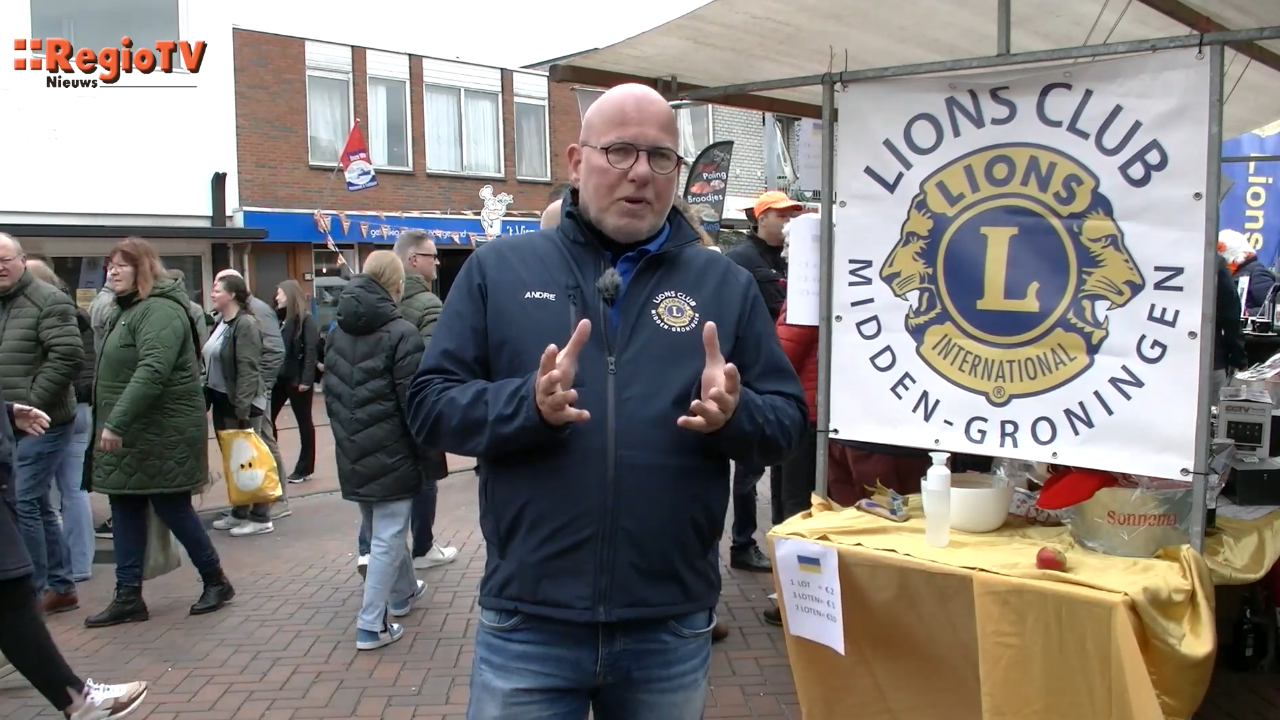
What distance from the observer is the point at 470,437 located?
181 centimetres

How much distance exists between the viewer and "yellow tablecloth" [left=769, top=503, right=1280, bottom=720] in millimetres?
2350

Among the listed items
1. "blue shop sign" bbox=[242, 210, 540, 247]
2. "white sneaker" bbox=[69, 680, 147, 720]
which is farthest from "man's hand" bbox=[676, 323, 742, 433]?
"blue shop sign" bbox=[242, 210, 540, 247]

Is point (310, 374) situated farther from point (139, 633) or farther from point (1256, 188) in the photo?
point (1256, 188)

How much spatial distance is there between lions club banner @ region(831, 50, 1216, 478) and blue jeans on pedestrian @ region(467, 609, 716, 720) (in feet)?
4.19

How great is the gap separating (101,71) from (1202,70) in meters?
14.8

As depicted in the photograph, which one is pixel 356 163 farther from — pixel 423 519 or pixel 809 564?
pixel 809 564

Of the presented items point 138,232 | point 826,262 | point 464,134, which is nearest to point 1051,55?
point 826,262

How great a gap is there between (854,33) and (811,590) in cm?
203

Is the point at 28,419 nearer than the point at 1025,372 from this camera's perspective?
No

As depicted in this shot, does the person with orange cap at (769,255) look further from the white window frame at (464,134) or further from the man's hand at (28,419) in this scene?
the white window frame at (464,134)

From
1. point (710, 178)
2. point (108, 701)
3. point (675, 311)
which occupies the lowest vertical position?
point (108, 701)

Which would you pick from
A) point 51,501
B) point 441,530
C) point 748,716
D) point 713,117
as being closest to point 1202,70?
point 748,716

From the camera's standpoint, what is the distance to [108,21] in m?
14.1

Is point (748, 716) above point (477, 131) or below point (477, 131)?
below
